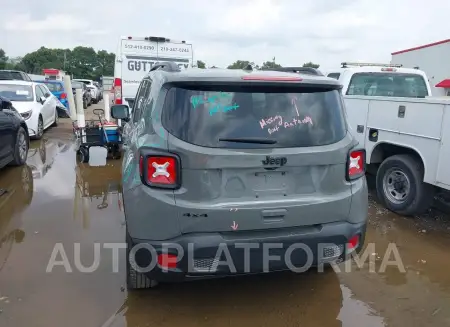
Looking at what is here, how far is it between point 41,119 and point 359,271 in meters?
9.89

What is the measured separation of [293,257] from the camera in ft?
9.42

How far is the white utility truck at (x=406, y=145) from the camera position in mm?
4516

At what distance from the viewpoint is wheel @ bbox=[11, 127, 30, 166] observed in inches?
290

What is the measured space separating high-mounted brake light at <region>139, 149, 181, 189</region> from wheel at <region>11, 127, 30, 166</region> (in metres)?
5.73

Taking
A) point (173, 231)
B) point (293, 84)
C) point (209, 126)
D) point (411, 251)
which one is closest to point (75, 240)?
point (173, 231)

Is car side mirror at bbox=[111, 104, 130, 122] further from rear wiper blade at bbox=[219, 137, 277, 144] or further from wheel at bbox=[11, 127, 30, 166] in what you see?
wheel at bbox=[11, 127, 30, 166]

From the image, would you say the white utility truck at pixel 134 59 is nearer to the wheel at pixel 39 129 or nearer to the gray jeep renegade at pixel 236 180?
the wheel at pixel 39 129

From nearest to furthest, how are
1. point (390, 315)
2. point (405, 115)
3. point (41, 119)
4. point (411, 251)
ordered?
1. point (390, 315)
2. point (411, 251)
3. point (405, 115)
4. point (41, 119)

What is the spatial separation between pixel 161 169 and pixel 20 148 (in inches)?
238

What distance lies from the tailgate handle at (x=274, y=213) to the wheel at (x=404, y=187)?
292 centimetres

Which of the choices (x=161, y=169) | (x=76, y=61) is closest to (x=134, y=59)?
(x=161, y=169)

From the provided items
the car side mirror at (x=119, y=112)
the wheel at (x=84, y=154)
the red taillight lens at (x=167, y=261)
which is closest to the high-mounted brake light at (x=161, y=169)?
the red taillight lens at (x=167, y=261)

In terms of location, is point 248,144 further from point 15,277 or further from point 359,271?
point 15,277

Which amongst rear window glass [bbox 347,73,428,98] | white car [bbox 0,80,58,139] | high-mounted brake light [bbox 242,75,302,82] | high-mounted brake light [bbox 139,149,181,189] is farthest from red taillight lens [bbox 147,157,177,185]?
white car [bbox 0,80,58,139]
